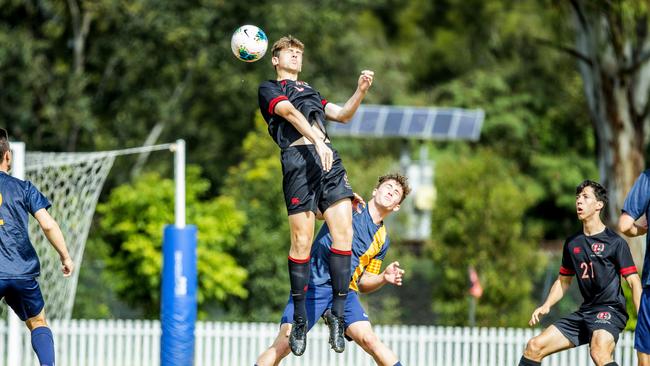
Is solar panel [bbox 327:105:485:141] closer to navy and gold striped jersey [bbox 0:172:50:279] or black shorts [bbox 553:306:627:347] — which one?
black shorts [bbox 553:306:627:347]

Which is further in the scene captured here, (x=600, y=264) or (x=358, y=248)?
(x=600, y=264)

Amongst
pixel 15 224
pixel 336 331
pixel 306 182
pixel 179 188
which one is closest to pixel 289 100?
pixel 306 182

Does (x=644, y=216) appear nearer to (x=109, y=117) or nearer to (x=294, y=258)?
(x=294, y=258)

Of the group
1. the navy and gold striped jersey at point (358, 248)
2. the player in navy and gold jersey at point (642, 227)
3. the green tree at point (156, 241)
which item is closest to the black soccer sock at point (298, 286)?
the navy and gold striped jersey at point (358, 248)

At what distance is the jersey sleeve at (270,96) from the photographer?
21.7 ft

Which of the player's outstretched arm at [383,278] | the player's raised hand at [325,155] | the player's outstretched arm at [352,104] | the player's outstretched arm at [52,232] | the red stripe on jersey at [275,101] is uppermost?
the player's outstretched arm at [352,104]

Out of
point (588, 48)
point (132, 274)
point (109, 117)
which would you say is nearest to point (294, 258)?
point (588, 48)

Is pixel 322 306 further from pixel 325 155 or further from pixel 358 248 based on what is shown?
pixel 325 155

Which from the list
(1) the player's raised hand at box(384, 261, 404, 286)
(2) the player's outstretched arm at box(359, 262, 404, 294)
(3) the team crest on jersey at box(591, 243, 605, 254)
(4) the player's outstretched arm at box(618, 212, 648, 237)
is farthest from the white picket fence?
(4) the player's outstretched arm at box(618, 212, 648, 237)

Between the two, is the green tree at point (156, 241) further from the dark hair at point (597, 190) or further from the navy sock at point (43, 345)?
the dark hair at point (597, 190)

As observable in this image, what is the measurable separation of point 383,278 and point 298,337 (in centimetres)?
82

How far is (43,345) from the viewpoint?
726 cm

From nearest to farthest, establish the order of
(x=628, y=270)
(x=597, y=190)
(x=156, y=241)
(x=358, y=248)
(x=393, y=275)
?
(x=393, y=275) → (x=358, y=248) → (x=628, y=270) → (x=597, y=190) → (x=156, y=241)

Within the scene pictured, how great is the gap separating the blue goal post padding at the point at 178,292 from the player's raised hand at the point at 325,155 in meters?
3.95
